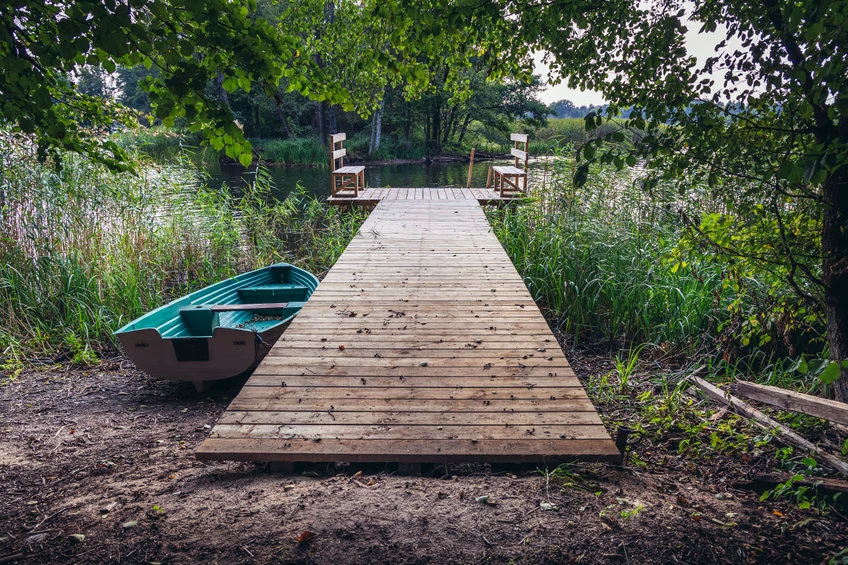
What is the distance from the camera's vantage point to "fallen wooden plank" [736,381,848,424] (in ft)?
8.11

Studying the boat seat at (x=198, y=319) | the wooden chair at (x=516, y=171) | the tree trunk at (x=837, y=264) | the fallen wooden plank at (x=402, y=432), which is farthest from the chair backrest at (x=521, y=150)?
the fallen wooden plank at (x=402, y=432)

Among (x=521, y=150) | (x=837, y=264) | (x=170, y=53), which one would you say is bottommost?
(x=837, y=264)

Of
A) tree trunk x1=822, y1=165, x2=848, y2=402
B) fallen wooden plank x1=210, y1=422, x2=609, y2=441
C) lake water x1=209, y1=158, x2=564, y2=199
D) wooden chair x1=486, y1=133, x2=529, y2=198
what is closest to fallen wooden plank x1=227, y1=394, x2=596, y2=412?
fallen wooden plank x1=210, y1=422, x2=609, y2=441

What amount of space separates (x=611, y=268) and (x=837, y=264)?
123 inches

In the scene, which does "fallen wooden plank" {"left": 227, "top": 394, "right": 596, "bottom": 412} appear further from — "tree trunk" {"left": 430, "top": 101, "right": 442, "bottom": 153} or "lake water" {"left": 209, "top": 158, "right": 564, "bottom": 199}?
"tree trunk" {"left": 430, "top": 101, "right": 442, "bottom": 153}

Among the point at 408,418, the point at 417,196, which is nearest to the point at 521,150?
the point at 417,196

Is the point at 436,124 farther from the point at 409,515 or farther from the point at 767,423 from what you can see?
the point at 409,515

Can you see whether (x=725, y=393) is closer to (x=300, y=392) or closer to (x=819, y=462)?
(x=819, y=462)

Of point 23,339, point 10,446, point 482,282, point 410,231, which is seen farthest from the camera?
point 410,231

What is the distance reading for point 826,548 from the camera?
204 cm

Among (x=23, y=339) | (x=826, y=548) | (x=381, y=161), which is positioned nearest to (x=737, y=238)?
(x=826, y=548)

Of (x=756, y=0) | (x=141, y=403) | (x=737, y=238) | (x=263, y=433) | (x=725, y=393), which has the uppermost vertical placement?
(x=756, y=0)

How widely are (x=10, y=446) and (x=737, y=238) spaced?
4.37 meters

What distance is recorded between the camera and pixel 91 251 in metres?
6.54
